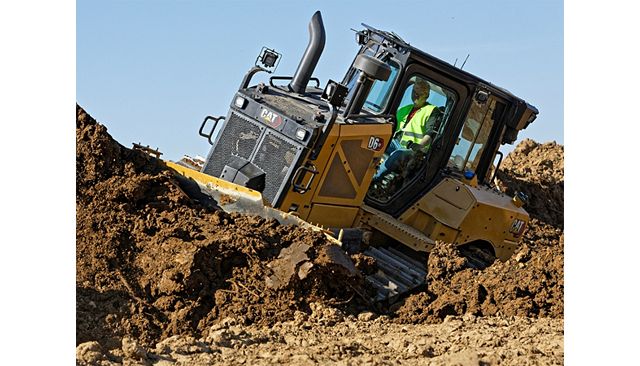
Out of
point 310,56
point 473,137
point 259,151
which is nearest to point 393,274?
point 259,151

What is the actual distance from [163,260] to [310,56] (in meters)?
3.17

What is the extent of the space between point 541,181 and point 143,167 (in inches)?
471

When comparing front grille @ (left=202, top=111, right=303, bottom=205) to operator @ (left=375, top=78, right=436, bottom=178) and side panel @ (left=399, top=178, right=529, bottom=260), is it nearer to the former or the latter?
operator @ (left=375, top=78, right=436, bottom=178)

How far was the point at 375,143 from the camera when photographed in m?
10.9

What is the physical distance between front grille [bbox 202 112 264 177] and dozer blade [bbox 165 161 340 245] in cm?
46

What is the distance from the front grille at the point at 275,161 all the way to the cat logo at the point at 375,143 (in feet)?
2.76

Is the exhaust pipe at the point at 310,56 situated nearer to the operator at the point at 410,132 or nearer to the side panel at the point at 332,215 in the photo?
the operator at the point at 410,132

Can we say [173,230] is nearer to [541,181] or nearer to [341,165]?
[341,165]

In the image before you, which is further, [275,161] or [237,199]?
[275,161]

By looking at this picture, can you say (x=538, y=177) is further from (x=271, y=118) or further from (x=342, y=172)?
(x=271, y=118)

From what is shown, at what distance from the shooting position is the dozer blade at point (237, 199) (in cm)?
975

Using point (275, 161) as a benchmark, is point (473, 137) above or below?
above

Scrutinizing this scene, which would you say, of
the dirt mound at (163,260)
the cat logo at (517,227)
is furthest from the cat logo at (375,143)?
the cat logo at (517,227)

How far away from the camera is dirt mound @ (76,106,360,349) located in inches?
329
